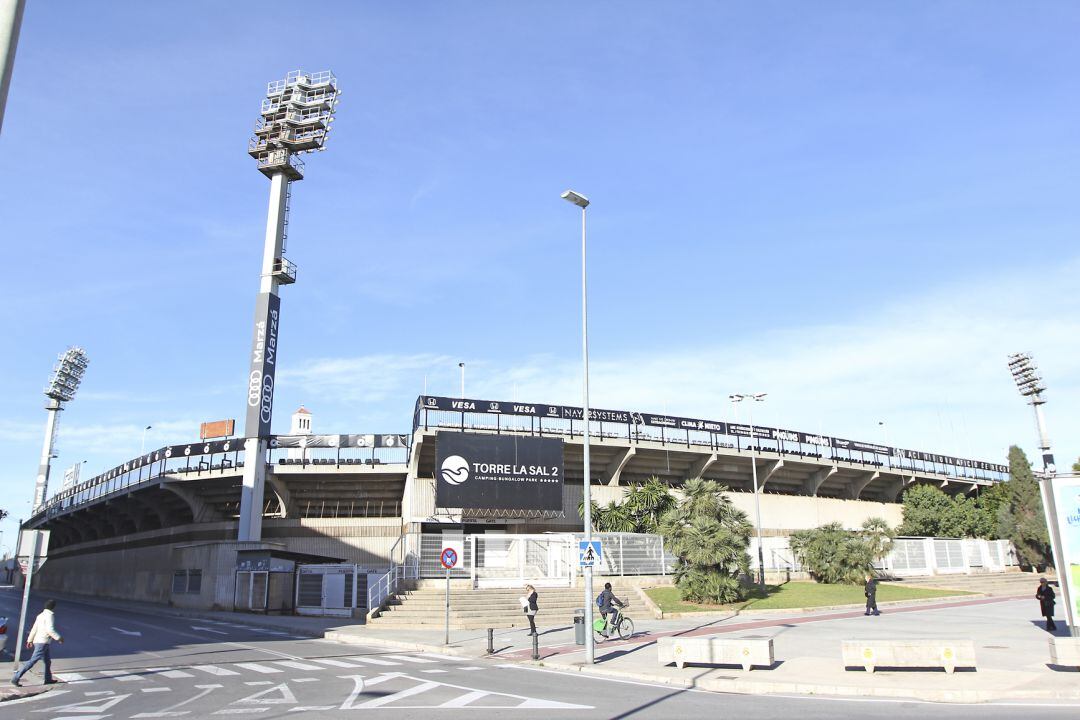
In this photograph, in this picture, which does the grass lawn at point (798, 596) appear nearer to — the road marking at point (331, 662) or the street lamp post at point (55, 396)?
the road marking at point (331, 662)

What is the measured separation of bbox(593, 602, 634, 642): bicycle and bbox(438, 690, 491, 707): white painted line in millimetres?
8832

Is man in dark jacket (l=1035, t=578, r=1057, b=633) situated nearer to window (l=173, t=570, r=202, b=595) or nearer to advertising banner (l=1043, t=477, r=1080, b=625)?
advertising banner (l=1043, t=477, r=1080, b=625)

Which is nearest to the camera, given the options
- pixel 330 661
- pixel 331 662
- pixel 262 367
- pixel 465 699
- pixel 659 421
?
pixel 465 699

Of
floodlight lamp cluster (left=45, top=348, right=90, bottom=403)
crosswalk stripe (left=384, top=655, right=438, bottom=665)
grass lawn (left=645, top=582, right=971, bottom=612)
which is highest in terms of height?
floodlight lamp cluster (left=45, top=348, right=90, bottom=403)

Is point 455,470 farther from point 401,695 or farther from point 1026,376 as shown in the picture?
point 1026,376

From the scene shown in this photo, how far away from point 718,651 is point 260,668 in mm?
10918

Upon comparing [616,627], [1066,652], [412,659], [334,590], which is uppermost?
[334,590]

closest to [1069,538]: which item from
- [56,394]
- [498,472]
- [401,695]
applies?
[401,695]

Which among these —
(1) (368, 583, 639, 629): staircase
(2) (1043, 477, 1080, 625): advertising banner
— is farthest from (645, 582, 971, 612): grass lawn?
(2) (1043, 477, 1080, 625): advertising banner

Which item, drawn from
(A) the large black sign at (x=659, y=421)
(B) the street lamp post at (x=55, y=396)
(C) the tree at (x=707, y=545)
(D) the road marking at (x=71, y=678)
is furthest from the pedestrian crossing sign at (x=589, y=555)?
(B) the street lamp post at (x=55, y=396)

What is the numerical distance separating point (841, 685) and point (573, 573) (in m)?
21.4

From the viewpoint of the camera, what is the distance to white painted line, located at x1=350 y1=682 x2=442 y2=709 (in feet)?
42.5

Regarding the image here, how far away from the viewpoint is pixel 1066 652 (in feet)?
46.7

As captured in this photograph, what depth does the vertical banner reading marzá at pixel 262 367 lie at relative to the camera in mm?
50156
